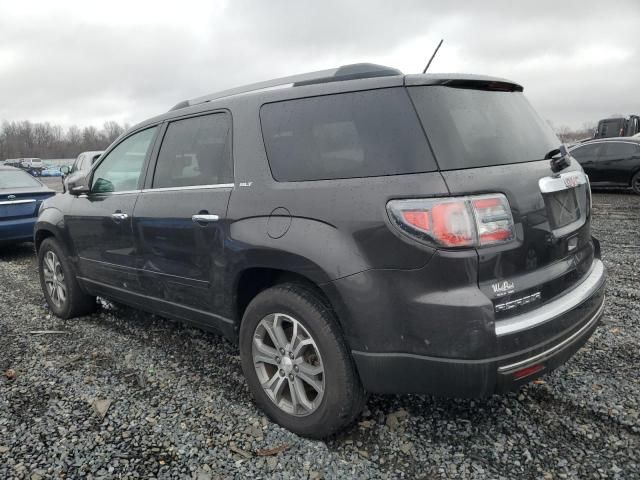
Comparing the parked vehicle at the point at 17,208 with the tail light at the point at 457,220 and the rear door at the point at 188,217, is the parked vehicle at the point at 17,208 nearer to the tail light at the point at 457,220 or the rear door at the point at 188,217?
the rear door at the point at 188,217

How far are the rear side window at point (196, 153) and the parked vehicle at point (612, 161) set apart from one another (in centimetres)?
1207

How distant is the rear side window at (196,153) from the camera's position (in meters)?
2.85

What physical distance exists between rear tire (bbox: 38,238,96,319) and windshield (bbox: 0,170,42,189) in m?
3.97

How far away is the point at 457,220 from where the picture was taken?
6.37ft

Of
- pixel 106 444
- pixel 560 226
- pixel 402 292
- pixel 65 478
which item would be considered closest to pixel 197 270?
pixel 106 444

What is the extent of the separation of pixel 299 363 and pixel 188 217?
1150 millimetres

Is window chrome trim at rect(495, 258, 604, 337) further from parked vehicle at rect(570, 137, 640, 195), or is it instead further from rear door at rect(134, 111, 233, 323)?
parked vehicle at rect(570, 137, 640, 195)

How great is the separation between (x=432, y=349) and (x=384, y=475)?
678mm

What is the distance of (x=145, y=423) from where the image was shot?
2654 mm

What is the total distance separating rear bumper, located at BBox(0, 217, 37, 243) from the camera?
7332 millimetres

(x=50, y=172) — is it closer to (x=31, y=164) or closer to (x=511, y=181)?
(x=31, y=164)

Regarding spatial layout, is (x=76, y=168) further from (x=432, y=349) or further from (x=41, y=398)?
(x=432, y=349)

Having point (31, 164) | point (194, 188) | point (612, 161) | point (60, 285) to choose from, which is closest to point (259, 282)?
point (194, 188)

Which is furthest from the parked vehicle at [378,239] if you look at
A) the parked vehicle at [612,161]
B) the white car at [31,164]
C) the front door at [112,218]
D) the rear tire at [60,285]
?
the white car at [31,164]
